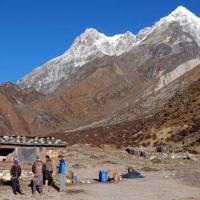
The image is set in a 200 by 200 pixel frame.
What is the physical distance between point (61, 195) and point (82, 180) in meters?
8.10

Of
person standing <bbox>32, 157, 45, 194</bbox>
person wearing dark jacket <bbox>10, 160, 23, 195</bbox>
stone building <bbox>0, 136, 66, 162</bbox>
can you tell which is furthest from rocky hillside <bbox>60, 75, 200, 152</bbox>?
person wearing dark jacket <bbox>10, 160, 23, 195</bbox>

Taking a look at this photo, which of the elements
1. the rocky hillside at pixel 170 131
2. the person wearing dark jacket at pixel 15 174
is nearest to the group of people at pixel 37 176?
the person wearing dark jacket at pixel 15 174

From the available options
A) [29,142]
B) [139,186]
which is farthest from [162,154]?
[139,186]

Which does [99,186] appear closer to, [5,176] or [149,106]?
[5,176]

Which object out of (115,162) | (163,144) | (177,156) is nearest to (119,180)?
(115,162)

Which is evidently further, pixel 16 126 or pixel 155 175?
pixel 16 126

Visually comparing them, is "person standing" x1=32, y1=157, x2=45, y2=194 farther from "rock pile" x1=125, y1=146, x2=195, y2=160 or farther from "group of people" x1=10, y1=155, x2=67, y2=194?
"rock pile" x1=125, y1=146, x2=195, y2=160

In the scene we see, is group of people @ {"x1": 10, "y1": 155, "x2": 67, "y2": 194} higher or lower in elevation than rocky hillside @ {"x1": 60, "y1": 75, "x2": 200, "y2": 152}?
lower

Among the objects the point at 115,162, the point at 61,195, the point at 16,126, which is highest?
the point at 16,126

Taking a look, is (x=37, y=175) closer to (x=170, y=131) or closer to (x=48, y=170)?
(x=48, y=170)

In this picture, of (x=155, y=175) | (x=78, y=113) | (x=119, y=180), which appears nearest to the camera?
(x=119, y=180)

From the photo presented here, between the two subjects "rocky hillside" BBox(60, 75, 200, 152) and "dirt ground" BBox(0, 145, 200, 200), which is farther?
"rocky hillside" BBox(60, 75, 200, 152)

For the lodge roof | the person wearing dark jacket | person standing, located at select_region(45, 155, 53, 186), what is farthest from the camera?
the lodge roof

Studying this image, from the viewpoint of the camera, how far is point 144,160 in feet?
196
